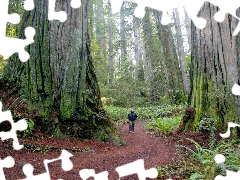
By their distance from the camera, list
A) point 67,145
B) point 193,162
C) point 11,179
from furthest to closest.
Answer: point 67,145 < point 193,162 < point 11,179

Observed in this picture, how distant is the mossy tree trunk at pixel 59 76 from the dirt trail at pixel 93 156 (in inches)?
20.6

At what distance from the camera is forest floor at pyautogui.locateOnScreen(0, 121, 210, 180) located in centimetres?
506

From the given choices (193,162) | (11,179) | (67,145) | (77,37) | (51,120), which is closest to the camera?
(11,179)

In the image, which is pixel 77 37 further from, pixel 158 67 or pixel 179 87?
pixel 158 67

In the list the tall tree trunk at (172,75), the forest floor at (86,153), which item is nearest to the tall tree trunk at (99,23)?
the tall tree trunk at (172,75)

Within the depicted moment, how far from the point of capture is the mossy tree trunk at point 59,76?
7.54 metres

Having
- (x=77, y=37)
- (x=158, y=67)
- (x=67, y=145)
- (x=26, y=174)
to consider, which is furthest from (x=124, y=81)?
(x=26, y=174)

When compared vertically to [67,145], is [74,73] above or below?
above

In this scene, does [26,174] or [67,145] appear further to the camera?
[67,145]

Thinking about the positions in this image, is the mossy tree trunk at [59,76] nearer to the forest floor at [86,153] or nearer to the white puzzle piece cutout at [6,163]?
the forest floor at [86,153]

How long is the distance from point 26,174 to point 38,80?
3.54 m

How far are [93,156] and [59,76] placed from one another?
2.37m

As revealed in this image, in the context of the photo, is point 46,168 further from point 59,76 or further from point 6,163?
point 59,76

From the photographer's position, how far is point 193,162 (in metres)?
5.90
